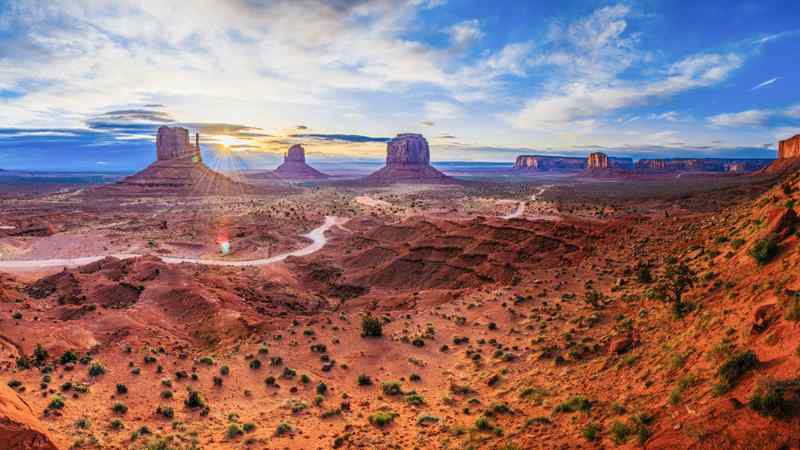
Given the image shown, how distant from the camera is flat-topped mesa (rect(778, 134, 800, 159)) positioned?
134875 millimetres

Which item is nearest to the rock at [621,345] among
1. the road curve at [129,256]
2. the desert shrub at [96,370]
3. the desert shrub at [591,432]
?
the desert shrub at [591,432]

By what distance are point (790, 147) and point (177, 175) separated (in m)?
210

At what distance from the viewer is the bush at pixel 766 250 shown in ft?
45.2

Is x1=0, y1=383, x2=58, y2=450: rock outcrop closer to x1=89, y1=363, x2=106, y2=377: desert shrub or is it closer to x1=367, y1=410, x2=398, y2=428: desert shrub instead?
x1=89, y1=363, x2=106, y2=377: desert shrub

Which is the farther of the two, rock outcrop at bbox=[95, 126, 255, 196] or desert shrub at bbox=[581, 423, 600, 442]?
rock outcrop at bbox=[95, 126, 255, 196]

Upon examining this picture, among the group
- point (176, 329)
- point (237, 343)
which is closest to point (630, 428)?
point (237, 343)

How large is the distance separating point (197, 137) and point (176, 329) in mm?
163940

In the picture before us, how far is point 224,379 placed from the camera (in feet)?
57.6

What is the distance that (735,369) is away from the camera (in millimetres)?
8820

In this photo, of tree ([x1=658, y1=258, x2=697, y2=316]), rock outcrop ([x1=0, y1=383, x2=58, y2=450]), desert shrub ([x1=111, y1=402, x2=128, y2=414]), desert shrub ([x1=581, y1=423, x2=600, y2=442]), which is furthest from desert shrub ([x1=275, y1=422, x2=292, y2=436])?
tree ([x1=658, y1=258, x2=697, y2=316])

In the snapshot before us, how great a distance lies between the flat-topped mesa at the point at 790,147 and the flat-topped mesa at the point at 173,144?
211 m

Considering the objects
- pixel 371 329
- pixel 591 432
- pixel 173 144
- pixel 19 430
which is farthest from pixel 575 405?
pixel 173 144

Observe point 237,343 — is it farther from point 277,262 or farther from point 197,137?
point 197,137

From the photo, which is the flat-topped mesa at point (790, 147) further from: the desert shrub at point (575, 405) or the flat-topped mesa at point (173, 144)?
the flat-topped mesa at point (173, 144)
